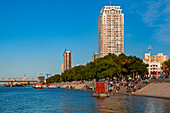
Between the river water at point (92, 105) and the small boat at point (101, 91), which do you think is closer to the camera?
the river water at point (92, 105)

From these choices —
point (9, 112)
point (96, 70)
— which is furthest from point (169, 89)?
point (96, 70)

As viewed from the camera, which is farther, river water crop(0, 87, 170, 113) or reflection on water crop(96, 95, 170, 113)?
river water crop(0, 87, 170, 113)

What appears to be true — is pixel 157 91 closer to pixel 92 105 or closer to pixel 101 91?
pixel 101 91

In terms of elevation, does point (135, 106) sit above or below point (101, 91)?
below

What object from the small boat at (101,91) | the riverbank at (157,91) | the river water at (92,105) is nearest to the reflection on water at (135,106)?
the river water at (92,105)

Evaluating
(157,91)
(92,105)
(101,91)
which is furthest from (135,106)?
(101,91)

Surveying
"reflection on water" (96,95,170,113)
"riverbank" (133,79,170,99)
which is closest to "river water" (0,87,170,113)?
"reflection on water" (96,95,170,113)

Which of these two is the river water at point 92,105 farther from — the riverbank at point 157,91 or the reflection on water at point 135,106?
the riverbank at point 157,91

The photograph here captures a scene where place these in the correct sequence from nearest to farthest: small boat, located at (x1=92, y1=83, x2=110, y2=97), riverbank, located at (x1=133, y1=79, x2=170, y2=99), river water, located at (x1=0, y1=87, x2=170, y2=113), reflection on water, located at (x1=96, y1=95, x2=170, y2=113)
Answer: reflection on water, located at (x1=96, y1=95, x2=170, y2=113) → river water, located at (x1=0, y1=87, x2=170, y2=113) → riverbank, located at (x1=133, y1=79, x2=170, y2=99) → small boat, located at (x1=92, y1=83, x2=110, y2=97)

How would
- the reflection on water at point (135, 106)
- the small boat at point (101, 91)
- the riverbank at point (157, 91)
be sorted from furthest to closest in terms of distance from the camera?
the small boat at point (101, 91), the riverbank at point (157, 91), the reflection on water at point (135, 106)

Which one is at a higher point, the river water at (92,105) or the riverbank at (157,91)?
the riverbank at (157,91)

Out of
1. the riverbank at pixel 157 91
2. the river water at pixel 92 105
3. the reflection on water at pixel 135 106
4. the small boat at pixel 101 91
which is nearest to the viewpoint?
the reflection on water at pixel 135 106

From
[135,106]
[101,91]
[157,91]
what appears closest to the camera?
[135,106]

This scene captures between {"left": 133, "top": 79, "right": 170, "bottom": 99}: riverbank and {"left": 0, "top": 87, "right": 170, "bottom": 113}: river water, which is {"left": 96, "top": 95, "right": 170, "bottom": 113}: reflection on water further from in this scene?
{"left": 133, "top": 79, "right": 170, "bottom": 99}: riverbank
